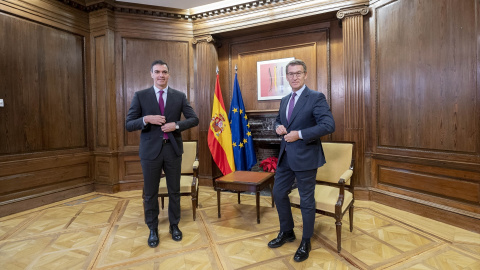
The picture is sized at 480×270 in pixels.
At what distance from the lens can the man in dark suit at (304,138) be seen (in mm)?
2066

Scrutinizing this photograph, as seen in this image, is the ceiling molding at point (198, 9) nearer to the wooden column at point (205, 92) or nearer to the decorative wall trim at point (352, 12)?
the decorative wall trim at point (352, 12)

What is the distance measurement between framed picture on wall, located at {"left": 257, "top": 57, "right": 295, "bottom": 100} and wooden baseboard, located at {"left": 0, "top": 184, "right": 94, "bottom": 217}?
3346 millimetres

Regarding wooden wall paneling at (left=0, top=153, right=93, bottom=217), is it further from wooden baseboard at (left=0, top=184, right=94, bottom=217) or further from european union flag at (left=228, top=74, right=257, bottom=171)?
european union flag at (left=228, top=74, right=257, bottom=171)

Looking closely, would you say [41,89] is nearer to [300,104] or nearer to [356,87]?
[300,104]

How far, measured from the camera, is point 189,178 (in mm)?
3322

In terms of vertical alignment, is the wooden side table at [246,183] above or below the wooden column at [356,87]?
below

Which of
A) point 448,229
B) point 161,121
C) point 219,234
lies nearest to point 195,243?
point 219,234

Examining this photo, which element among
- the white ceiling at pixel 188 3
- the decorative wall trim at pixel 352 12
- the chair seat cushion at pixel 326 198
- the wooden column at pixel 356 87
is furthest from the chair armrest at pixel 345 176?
the white ceiling at pixel 188 3

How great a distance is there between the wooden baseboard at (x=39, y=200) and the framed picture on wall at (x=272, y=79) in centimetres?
335

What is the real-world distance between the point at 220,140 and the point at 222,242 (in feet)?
6.80

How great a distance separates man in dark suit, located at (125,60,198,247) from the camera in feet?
7.72

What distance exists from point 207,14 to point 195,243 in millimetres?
3763

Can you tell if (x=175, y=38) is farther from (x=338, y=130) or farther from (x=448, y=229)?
(x=448, y=229)

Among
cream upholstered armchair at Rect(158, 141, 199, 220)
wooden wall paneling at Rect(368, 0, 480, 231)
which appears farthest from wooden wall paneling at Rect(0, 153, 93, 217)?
wooden wall paneling at Rect(368, 0, 480, 231)
